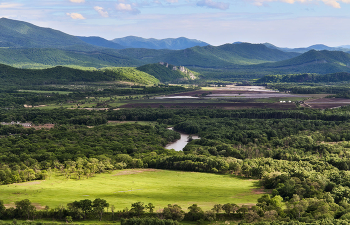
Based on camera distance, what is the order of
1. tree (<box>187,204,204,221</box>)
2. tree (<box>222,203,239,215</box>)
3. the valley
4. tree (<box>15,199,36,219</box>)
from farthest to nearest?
1. tree (<box>222,203,239,215</box>)
2. the valley
3. tree (<box>187,204,204,221</box>)
4. tree (<box>15,199,36,219</box>)

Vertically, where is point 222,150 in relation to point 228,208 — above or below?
below

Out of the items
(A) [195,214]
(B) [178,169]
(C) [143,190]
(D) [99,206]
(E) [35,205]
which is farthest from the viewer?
(B) [178,169]

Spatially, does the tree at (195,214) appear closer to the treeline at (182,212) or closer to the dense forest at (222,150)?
the treeline at (182,212)

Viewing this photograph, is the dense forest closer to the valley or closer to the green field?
the valley

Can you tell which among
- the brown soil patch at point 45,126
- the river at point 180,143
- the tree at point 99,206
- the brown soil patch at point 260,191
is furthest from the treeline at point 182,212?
the brown soil patch at point 45,126

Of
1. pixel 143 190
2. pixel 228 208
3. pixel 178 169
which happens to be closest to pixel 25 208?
pixel 143 190

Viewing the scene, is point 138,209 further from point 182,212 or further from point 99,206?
point 182,212

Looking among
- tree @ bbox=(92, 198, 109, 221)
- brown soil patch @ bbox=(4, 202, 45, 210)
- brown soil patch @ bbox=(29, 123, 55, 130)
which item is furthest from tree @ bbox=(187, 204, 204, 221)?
brown soil patch @ bbox=(29, 123, 55, 130)

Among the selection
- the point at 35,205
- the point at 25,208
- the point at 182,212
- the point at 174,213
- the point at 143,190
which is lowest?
the point at 143,190
